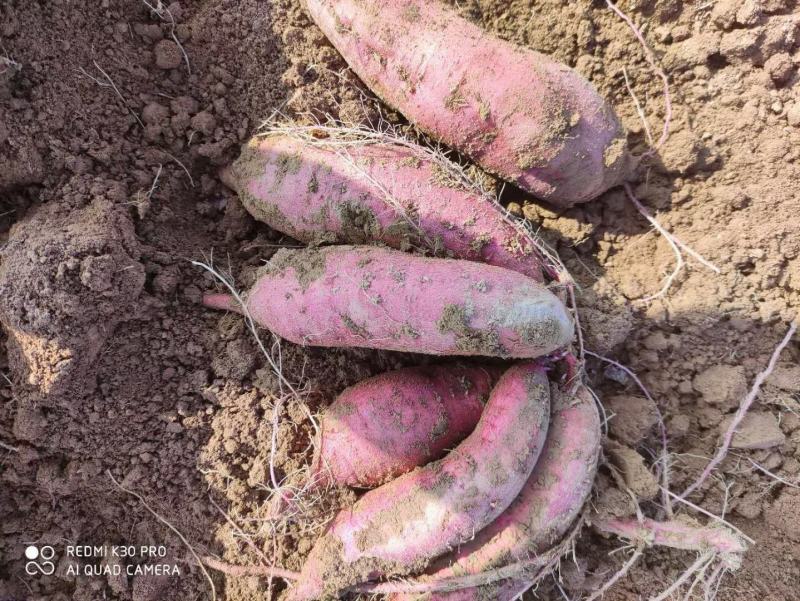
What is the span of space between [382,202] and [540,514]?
1.22 meters

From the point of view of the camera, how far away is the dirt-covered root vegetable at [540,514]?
156 centimetres

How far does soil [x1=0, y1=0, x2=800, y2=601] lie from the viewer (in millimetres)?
1714

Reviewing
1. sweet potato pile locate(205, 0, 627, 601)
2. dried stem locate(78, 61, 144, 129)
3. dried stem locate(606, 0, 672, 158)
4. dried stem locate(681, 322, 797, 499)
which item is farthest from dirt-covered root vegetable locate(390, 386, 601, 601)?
dried stem locate(78, 61, 144, 129)

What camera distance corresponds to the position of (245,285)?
1.91m

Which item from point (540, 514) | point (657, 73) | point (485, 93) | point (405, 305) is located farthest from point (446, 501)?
point (657, 73)

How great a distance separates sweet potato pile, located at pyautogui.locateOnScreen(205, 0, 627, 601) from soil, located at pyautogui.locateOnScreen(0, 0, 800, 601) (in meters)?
0.18

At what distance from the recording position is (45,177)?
1742 mm

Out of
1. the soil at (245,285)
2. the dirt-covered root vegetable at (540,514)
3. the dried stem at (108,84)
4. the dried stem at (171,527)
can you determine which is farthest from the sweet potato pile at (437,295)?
the dried stem at (108,84)

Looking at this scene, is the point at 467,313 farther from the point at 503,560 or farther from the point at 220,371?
the point at 220,371

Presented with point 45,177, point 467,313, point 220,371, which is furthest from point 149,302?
point 467,313

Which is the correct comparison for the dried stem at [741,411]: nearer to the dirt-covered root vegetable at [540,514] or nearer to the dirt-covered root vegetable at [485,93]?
the dirt-covered root vegetable at [540,514]

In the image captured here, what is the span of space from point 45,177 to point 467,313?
5.40 feet

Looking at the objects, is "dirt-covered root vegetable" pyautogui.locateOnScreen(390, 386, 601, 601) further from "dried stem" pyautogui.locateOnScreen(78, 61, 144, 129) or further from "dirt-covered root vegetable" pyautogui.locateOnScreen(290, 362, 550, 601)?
"dried stem" pyautogui.locateOnScreen(78, 61, 144, 129)

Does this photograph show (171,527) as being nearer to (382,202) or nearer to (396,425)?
(396,425)
